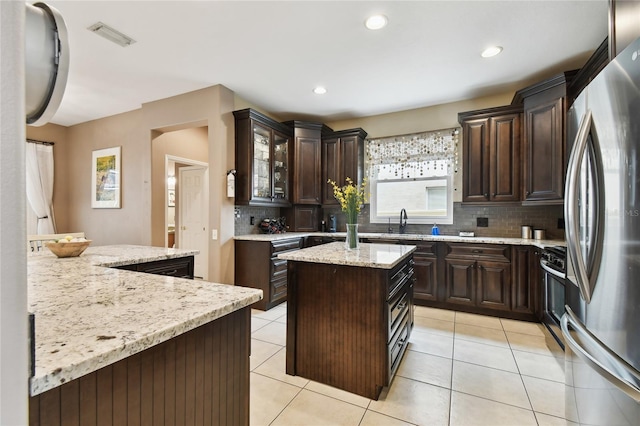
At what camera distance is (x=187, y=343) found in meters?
0.91

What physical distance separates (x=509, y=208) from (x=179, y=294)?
4.08 metres

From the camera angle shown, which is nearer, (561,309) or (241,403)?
(241,403)

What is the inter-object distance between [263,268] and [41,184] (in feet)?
14.6

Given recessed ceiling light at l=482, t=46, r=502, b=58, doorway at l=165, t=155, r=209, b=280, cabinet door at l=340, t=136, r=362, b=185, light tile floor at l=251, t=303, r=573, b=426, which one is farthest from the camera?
doorway at l=165, t=155, r=209, b=280

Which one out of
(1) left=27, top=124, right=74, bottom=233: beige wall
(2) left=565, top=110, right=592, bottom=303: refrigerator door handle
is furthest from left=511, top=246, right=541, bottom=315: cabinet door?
(1) left=27, top=124, right=74, bottom=233: beige wall

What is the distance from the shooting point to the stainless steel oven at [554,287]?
2408 mm

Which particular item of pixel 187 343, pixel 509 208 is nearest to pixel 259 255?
pixel 187 343

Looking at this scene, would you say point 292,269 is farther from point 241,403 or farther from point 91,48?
point 91,48

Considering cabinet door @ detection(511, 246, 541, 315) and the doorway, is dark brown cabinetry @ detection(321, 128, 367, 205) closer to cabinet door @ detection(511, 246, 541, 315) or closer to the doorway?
the doorway

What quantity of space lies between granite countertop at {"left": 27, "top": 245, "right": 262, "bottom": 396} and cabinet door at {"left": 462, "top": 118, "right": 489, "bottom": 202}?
350 cm

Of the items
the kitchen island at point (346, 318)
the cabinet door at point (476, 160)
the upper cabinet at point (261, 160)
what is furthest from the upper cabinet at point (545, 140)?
the upper cabinet at point (261, 160)

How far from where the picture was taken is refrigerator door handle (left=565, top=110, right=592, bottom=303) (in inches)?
45.8

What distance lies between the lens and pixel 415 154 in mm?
4418

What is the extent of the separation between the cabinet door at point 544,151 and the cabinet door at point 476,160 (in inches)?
16.9
